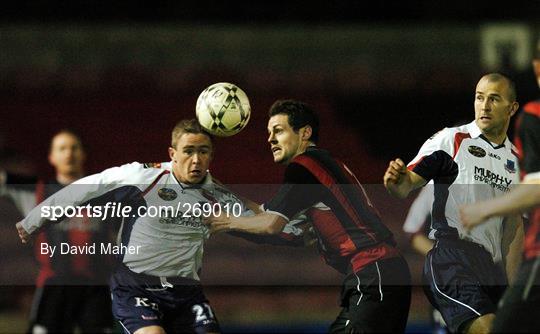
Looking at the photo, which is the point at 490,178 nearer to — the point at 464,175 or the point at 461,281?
the point at 464,175

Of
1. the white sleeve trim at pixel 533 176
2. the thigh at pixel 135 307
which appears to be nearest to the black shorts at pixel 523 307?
the white sleeve trim at pixel 533 176

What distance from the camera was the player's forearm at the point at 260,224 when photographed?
6230mm

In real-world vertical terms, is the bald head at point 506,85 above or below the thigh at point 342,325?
above

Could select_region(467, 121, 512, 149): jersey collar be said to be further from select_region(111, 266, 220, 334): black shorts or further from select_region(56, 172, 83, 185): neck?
select_region(56, 172, 83, 185): neck

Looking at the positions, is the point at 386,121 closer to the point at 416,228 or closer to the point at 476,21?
the point at 476,21

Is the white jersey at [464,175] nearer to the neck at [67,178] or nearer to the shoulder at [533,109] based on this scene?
the shoulder at [533,109]

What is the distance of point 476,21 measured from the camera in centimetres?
1445

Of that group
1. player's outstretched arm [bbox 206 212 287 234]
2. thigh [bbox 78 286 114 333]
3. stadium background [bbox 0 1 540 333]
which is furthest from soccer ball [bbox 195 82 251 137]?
stadium background [bbox 0 1 540 333]

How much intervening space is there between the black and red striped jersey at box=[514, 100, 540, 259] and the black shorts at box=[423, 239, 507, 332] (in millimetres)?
905

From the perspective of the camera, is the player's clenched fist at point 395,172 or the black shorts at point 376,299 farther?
the black shorts at point 376,299

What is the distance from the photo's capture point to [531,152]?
505 centimetres

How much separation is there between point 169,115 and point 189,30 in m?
1.40

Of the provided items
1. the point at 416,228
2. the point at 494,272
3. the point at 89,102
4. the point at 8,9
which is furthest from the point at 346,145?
the point at 494,272

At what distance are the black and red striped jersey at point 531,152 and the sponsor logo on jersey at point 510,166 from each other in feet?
3.85
